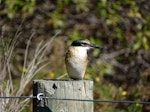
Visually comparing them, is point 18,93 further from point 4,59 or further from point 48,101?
point 48,101

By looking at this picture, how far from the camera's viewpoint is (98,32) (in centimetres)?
975

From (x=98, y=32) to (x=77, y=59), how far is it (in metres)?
4.58

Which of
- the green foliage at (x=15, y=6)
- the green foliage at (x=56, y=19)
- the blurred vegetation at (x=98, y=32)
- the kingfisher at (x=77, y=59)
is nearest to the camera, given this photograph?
the kingfisher at (x=77, y=59)

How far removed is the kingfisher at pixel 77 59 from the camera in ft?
17.0

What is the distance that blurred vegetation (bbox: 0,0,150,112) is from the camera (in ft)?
28.0

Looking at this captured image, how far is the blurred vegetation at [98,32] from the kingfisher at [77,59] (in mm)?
2726

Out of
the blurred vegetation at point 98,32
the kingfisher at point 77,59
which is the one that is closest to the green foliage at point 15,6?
the blurred vegetation at point 98,32

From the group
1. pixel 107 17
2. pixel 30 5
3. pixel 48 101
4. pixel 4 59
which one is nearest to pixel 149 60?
pixel 107 17

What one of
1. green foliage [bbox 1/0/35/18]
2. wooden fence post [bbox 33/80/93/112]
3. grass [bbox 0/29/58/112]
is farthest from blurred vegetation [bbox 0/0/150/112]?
wooden fence post [bbox 33/80/93/112]

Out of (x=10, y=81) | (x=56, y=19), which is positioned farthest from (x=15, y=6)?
(x=10, y=81)

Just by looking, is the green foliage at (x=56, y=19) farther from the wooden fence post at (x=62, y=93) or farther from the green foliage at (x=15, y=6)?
the wooden fence post at (x=62, y=93)

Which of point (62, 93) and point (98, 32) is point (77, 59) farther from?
point (98, 32)

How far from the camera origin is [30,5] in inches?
329

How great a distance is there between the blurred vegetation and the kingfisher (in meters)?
2.73
